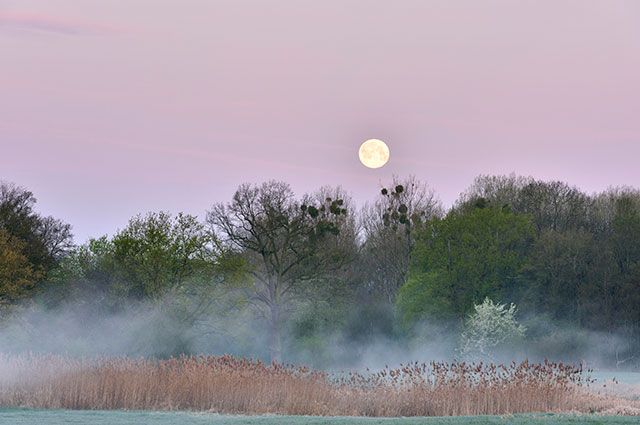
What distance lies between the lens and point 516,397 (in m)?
26.7

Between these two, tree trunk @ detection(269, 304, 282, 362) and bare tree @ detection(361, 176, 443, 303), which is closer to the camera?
tree trunk @ detection(269, 304, 282, 362)

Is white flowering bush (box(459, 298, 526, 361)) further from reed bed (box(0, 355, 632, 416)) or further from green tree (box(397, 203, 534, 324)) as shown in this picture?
reed bed (box(0, 355, 632, 416))

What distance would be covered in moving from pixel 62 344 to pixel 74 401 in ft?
109

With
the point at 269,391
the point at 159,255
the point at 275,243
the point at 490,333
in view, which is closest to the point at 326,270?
the point at 275,243

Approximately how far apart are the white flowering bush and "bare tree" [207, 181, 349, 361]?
14.9 m

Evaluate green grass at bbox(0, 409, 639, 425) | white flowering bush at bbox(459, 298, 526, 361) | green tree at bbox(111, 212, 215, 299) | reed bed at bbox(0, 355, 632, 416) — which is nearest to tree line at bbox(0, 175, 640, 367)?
green tree at bbox(111, 212, 215, 299)

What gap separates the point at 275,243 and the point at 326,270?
3.84 metres

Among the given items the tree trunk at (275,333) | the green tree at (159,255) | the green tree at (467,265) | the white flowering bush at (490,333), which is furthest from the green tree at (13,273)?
the white flowering bush at (490,333)

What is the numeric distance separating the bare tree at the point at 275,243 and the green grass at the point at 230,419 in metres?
44.9

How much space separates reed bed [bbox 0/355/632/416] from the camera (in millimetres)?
26453

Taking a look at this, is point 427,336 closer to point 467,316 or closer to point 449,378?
point 467,316

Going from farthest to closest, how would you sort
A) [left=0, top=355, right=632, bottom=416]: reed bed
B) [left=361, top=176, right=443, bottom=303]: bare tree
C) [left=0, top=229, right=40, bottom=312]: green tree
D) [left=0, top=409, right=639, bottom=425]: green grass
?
[left=361, top=176, right=443, bottom=303]: bare tree
[left=0, top=229, right=40, bottom=312]: green tree
[left=0, top=355, right=632, bottom=416]: reed bed
[left=0, top=409, right=639, bottom=425]: green grass

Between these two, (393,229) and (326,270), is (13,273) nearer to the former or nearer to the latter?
(326,270)

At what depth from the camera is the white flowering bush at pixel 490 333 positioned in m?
58.4
